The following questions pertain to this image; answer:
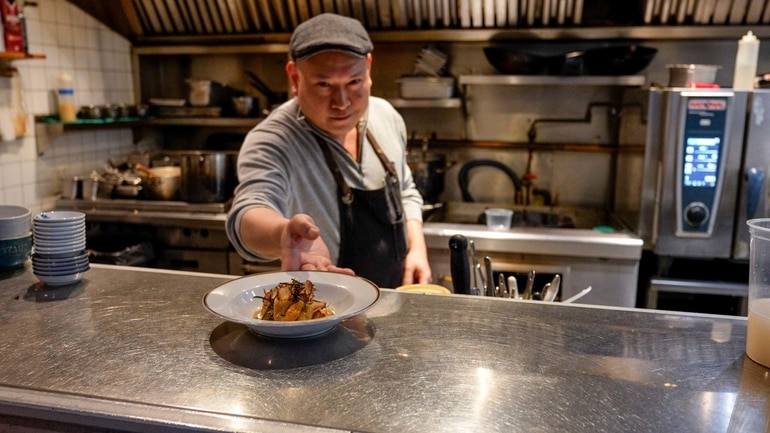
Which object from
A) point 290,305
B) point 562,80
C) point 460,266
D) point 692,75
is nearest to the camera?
point 290,305

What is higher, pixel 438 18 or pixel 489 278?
pixel 438 18

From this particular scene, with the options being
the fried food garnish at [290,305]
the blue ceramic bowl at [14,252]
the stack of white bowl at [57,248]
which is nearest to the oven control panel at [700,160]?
the fried food garnish at [290,305]

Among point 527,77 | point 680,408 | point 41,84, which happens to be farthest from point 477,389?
point 41,84

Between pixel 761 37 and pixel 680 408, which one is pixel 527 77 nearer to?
pixel 761 37

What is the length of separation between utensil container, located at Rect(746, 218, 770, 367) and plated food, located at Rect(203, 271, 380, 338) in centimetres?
65

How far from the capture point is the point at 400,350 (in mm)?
1111

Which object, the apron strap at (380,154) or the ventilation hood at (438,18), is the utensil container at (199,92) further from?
the apron strap at (380,154)

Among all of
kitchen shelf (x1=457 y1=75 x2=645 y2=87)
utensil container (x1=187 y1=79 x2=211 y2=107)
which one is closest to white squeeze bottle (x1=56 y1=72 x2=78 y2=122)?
utensil container (x1=187 y1=79 x2=211 y2=107)

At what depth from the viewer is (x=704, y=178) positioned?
258cm

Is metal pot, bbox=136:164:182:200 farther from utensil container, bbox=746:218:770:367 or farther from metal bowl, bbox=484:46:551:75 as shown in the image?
utensil container, bbox=746:218:770:367

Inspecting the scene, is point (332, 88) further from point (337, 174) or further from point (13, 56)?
point (13, 56)

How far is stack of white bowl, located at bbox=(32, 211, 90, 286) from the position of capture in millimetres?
1402

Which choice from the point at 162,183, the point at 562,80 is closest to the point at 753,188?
the point at 562,80

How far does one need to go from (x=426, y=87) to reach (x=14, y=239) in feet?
7.11
